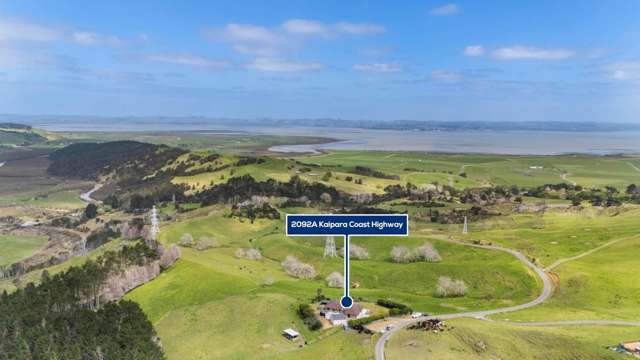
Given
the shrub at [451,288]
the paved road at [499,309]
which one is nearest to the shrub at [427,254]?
the paved road at [499,309]

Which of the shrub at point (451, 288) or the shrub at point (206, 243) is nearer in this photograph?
the shrub at point (451, 288)

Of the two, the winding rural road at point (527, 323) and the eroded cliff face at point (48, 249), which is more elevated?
the winding rural road at point (527, 323)

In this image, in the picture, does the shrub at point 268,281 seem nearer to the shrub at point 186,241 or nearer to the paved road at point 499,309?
the paved road at point 499,309

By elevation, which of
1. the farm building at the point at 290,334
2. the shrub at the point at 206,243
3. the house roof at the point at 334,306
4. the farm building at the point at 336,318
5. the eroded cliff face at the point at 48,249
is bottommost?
the eroded cliff face at the point at 48,249

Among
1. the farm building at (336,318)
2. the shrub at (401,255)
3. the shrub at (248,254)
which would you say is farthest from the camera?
the shrub at (248,254)

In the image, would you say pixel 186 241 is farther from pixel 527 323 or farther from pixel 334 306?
pixel 527 323
